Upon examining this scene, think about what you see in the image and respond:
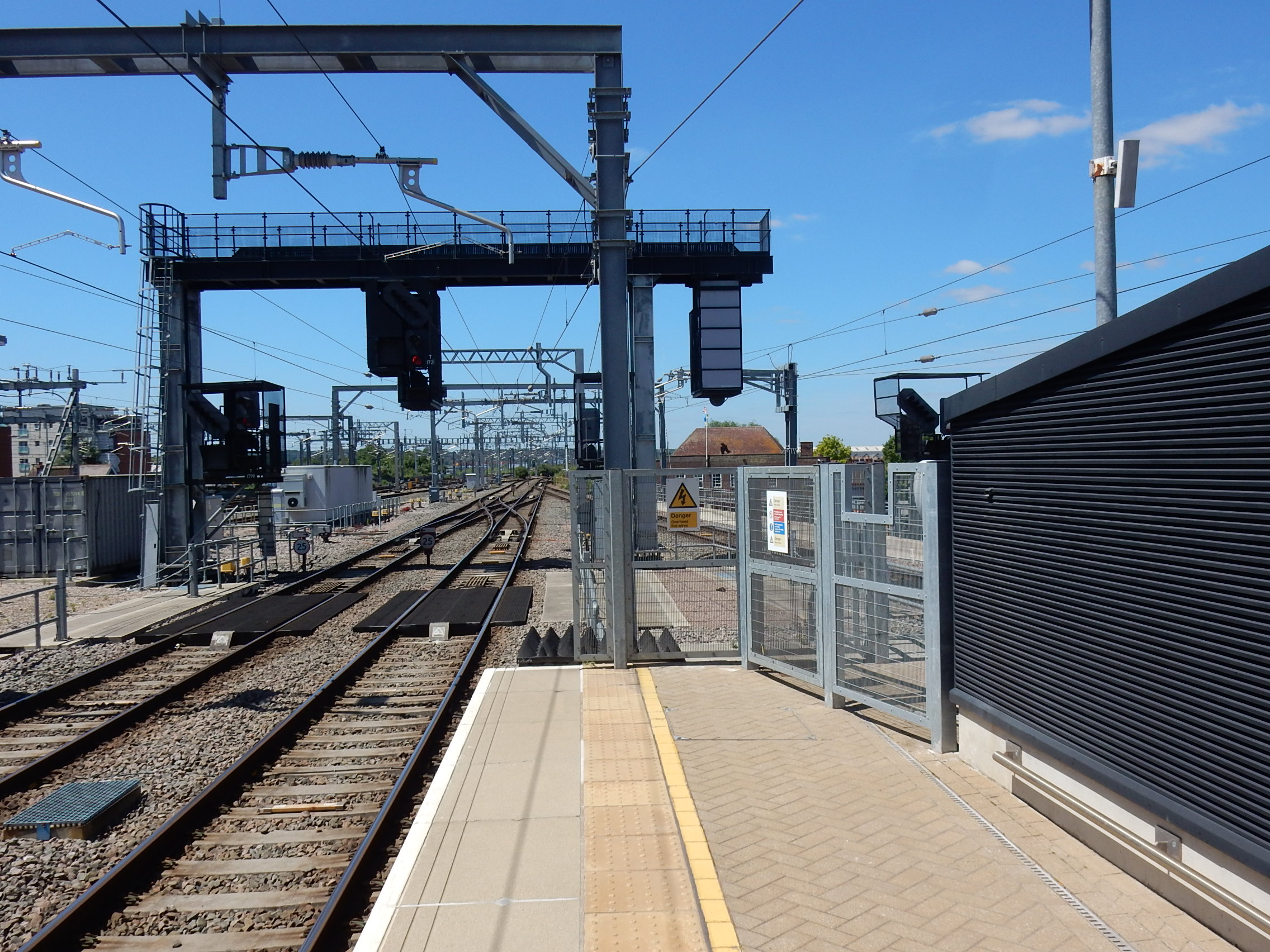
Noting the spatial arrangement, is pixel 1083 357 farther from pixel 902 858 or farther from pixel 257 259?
pixel 257 259

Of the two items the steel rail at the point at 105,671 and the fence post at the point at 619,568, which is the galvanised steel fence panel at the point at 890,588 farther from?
the steel rail at the point at 105,671

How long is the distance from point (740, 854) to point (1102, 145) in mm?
5627

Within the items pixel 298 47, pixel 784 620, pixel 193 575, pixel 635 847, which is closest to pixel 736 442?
pixel 193 575

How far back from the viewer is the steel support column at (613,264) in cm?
1237

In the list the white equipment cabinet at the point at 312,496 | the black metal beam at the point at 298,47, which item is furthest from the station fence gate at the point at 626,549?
the white equipment cabinet at the point at 312,496

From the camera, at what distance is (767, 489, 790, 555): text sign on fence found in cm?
865

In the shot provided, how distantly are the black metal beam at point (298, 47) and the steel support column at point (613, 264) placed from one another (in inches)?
50.0

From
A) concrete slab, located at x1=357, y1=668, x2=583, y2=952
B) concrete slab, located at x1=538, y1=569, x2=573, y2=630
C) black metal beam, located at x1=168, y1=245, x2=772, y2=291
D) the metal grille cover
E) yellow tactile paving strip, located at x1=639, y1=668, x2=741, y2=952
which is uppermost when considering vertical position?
black metal beam, located at x1=168, y1=245, x2=772, y2=291

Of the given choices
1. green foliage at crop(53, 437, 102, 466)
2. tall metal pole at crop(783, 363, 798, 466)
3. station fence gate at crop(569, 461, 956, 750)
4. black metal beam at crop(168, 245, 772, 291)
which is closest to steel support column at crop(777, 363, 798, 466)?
tall metal pole at crop(783, 363, 798, 466)

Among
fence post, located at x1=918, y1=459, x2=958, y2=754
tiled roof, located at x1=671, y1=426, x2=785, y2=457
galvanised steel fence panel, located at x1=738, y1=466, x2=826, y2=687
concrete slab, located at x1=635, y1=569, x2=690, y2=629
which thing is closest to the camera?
fence post, located at x1=918, y1=459, x2=958, y2=754

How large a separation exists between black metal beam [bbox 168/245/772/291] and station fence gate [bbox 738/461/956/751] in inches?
498

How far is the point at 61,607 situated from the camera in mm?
13648

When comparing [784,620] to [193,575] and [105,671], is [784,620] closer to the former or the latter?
[105,671]

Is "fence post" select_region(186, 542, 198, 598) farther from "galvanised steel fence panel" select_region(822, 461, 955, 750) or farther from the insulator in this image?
"galvanised steel fence panel" select_region(822, 461, 955, 750)
